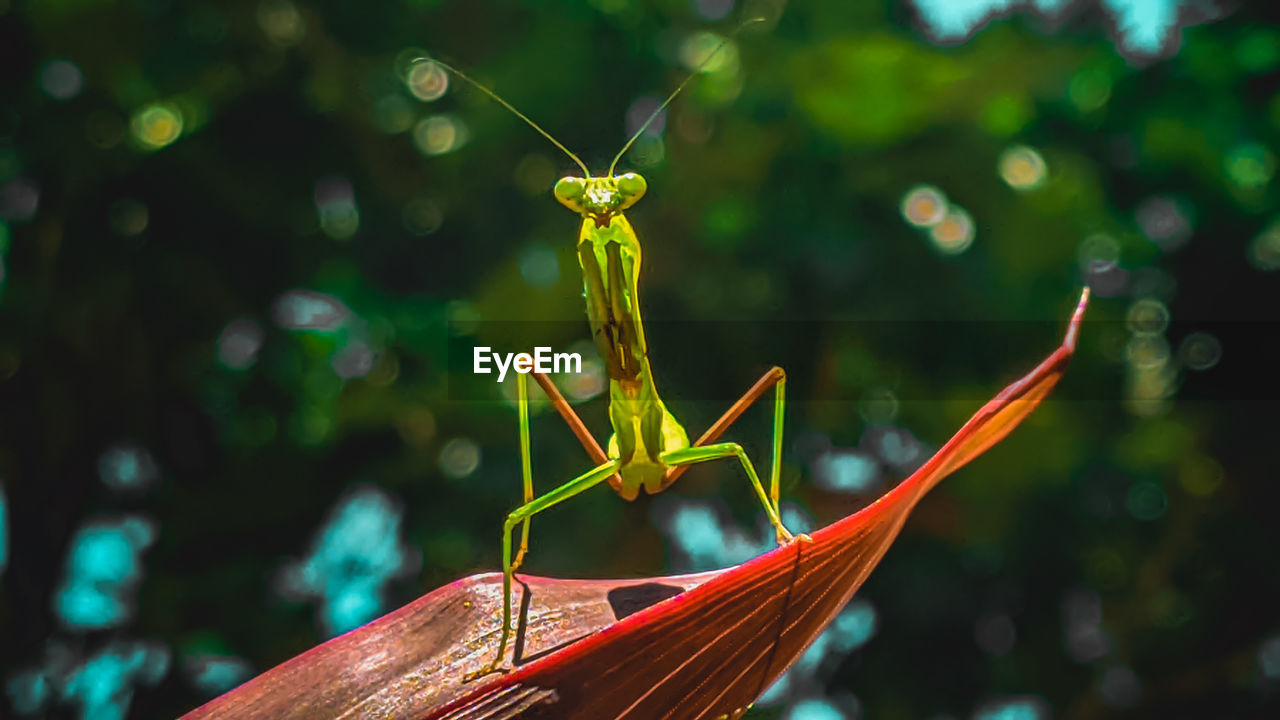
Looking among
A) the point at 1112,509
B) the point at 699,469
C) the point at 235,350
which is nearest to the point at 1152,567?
the point at 1112,509

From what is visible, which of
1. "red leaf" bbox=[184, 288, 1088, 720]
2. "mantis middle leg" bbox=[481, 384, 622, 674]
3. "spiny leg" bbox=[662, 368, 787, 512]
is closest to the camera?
"red leaf" bbox=[184, 288, 1088, 720]

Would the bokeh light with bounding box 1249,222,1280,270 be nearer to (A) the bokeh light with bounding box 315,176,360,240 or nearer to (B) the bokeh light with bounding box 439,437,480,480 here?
(B) the bokeh light with bounding box 439,437,480,480

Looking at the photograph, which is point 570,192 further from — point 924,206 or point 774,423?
point 924,206

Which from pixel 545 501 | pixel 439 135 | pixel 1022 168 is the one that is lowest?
pixel 545 501

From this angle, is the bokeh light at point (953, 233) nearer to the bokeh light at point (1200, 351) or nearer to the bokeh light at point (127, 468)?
the bokeh light at point (1200, 351)

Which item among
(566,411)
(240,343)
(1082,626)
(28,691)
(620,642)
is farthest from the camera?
(1082,626)

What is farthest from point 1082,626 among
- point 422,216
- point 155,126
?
point 155,126

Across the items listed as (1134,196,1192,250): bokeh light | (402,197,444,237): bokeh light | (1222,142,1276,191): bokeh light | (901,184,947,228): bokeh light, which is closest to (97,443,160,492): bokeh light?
(402,197,444,237): bokeh light

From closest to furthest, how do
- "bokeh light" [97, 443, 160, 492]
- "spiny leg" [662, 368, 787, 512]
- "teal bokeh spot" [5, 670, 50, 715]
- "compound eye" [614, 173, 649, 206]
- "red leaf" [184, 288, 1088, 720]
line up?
"red leaf" [184, 288, 1088, 720]
"compound eye" [614, 173, 649, 206]
"spiny leg" [662, 368, 787, 512]
"teal bokeh spot" [5, 670, 50, 715]
"bokeh light" [97, 443, 160, 492]

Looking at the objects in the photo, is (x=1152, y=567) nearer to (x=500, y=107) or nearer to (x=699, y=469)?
(x=699, y=469)
